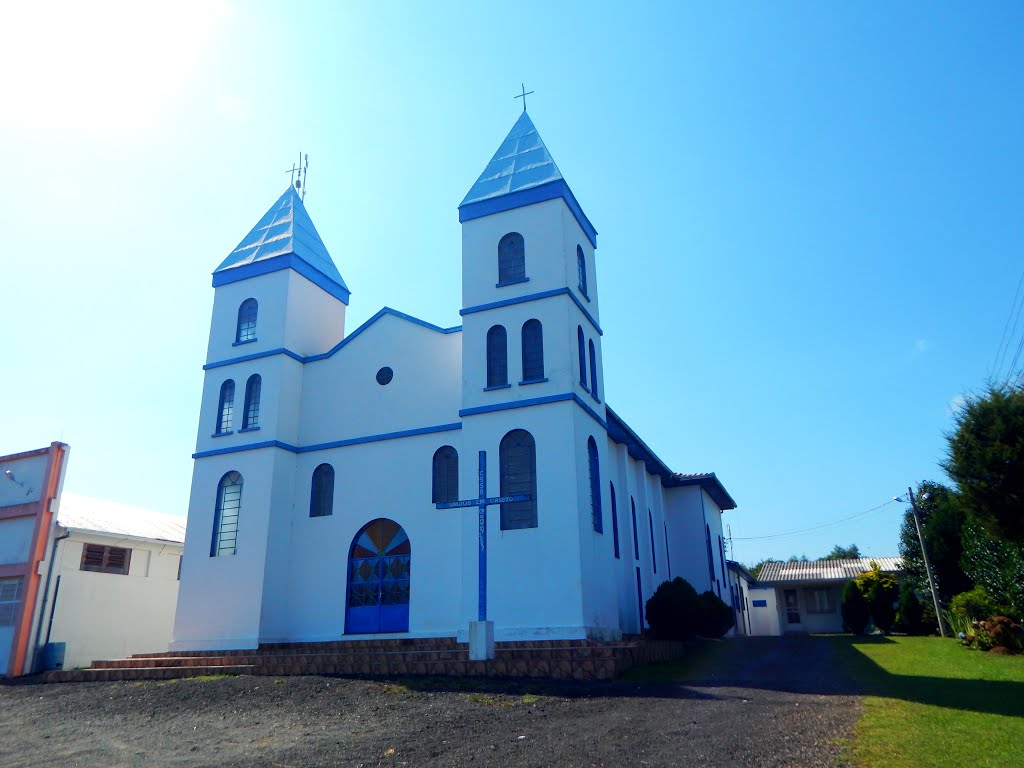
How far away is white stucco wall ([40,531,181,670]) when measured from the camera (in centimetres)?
2127

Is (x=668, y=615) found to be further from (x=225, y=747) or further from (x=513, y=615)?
(x=225, y=747)

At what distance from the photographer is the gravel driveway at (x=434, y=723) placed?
8.15 meters

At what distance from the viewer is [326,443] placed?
2119cm

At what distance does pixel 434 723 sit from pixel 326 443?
12114 millimetres

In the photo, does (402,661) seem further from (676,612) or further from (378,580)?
(676,612)

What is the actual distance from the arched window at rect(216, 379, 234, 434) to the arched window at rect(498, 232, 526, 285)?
27.9 feet

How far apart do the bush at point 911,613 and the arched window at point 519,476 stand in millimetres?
20378

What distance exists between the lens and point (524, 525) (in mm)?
17359

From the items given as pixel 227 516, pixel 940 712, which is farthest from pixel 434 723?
pixel 227 516

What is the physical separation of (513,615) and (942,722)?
9.33m

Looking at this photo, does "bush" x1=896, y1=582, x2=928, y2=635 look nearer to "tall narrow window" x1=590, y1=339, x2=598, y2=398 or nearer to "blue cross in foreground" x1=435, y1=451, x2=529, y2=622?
"tall narrow window" x1=590, y1=339, x2=598, y2=398

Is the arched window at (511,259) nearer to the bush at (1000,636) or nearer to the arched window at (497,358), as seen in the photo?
the arched window at (497,358)

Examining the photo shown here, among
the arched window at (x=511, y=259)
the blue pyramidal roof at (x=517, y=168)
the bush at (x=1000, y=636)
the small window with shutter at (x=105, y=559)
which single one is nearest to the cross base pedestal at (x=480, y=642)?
the arched window at (x=511, y=259)

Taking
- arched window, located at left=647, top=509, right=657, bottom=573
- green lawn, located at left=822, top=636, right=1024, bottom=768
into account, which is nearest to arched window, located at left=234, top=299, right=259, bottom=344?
arched window, located at left=647, top=509, right=657, bottom=573
